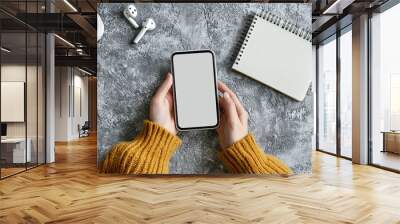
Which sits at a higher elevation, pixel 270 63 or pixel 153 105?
pixel 270 63

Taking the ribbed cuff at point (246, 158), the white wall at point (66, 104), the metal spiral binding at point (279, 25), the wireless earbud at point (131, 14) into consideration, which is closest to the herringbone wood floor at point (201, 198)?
the ribbed cuff at point (246, 158)

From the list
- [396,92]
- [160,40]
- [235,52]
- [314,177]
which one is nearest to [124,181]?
[160,40]

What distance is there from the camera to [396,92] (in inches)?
261

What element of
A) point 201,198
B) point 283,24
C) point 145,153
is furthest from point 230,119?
point 283,24

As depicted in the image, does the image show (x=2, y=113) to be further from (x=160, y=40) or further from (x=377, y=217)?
(x=377, y=217)

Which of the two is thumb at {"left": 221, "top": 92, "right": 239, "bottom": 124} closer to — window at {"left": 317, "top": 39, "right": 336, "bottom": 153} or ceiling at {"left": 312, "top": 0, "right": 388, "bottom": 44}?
ceiling at {"left": 312, "top": 0, "right": 388, "bottom": 44}

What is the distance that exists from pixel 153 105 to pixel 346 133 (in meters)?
4.83

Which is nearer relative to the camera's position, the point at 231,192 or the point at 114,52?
the point at 231,192

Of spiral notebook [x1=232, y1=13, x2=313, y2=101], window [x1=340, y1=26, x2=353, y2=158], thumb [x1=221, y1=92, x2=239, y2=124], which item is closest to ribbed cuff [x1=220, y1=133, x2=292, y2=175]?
thumb [x1=221, y1=92, x2=239, y2=124]

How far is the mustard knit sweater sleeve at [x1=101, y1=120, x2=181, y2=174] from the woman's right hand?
0.61 m

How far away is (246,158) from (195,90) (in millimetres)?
1133

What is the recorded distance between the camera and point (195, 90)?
5.22m

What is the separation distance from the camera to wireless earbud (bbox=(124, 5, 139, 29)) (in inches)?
209

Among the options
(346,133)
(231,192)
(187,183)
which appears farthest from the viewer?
(346,133)
